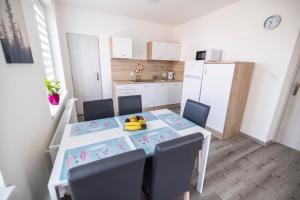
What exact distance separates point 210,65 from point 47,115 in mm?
2807

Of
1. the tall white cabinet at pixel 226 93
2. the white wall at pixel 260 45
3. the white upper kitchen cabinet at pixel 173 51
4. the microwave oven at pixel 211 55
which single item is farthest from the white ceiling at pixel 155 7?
the tall white cabinet at pixel 226 93

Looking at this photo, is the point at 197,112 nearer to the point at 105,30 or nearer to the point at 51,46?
the point at 51,46

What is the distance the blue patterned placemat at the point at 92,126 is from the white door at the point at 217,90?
2074 millimetres

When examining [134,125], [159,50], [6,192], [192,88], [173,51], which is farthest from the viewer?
[173,51]

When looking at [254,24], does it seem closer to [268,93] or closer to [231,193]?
[268,93]

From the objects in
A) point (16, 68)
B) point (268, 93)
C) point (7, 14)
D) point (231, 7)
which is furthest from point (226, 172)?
point (231, 7)

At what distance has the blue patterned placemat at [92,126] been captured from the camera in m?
1.40

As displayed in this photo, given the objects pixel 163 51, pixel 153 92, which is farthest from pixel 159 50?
pixel 153 92

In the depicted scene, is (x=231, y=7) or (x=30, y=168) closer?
(x=30, y=168)

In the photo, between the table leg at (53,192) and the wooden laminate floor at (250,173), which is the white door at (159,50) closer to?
the wooden laminate floor at (250,173)

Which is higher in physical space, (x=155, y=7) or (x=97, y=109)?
(x=155, y=7)

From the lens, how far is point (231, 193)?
1.57m

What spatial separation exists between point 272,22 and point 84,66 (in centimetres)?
402

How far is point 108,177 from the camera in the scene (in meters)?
0.72
